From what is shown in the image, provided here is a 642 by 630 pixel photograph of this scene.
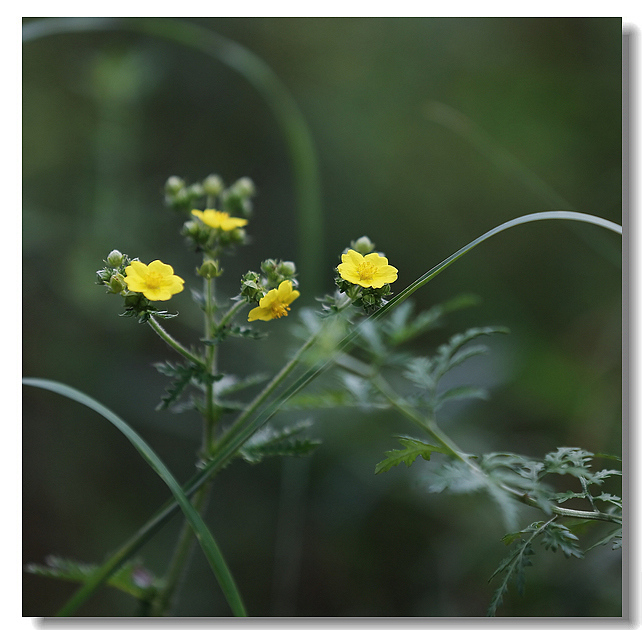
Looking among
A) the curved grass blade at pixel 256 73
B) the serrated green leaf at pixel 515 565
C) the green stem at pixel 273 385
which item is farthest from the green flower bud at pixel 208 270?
the serrated green leaf at pixel 515 565

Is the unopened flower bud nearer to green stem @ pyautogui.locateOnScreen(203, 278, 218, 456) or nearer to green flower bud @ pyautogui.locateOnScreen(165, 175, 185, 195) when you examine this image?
green stem @ pyautogui.locateOnScreen(203, 278, 218, 456)

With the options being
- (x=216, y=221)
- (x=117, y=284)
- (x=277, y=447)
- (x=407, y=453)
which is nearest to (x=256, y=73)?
(x=216, y=221)

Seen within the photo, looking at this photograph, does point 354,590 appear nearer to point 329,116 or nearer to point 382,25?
point 329,116

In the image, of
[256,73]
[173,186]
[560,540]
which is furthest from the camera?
[256,73]

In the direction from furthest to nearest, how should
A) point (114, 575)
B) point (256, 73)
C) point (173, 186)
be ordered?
point (256, 73) → point (173, 186) → point (114, 575)

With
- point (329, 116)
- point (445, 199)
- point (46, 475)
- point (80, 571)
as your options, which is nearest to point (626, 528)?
point (80, 571)

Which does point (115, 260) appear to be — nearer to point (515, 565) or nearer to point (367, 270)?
point (367, 270)

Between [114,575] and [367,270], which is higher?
[367,270]
